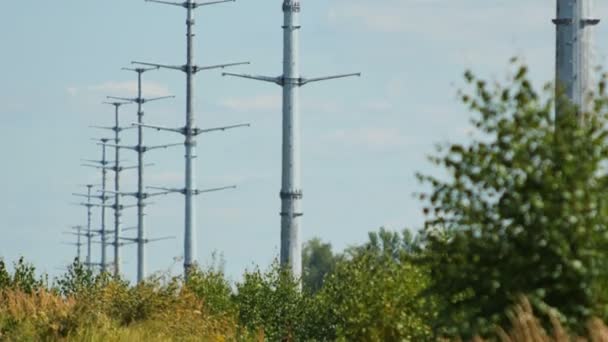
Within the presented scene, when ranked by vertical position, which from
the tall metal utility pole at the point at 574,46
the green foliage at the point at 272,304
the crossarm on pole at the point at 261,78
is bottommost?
the green foliage at the point at 272,304

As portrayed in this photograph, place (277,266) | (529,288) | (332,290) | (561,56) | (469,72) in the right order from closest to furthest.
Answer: (529,288) → (469,72) → (561,56) → (332,290) → (277,266)

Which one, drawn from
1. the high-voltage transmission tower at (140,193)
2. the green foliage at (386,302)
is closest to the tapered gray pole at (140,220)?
the high-voltage transmission tower at (140,193)

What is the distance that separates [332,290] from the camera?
1127 inches

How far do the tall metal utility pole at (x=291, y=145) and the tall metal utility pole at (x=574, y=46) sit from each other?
52.1 feet

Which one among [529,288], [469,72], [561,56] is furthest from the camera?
[561,56]

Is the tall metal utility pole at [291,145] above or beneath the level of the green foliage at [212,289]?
above

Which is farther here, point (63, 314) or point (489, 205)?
point (63, 314)

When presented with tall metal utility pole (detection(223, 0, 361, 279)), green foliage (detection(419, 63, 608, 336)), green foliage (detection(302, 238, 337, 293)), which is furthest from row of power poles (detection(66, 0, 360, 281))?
green foliage (detection(302, 238, 337, 293))

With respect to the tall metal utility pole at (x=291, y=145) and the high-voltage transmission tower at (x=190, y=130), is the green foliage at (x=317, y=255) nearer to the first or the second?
the high-voltage transmission tower at (x=190, y=130)

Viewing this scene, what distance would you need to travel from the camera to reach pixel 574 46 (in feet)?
58.4

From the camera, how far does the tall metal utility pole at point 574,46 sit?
57.1 ft

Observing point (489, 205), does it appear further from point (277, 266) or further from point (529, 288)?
point (277, 266)

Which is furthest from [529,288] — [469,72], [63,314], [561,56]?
[63,314]

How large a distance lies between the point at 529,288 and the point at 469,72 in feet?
7.05
